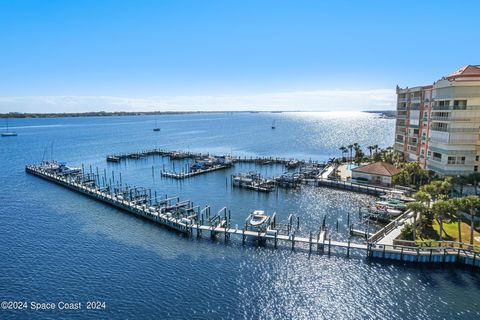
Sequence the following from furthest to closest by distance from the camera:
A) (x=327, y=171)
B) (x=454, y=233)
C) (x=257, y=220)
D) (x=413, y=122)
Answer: (x=327, y=171), (x=413, y=122), (x=257, y=220), (x=454, y=233)

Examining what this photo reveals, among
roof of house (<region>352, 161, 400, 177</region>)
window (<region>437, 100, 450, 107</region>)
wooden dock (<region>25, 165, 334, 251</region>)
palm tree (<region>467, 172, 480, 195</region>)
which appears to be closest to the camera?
wooden dock (<region>25, 165, 334, 251</region>)

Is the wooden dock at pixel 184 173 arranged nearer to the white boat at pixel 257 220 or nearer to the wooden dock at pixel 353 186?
the wooden dock at pixel 353 186

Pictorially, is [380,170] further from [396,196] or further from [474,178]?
[474,178]

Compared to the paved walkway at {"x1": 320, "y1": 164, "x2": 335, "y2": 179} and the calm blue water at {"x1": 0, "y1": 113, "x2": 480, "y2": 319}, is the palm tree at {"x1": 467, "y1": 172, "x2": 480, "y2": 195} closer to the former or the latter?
the calm blue water at {"x1": 0, "y1": 113, "x2": 480, "y2": 319}

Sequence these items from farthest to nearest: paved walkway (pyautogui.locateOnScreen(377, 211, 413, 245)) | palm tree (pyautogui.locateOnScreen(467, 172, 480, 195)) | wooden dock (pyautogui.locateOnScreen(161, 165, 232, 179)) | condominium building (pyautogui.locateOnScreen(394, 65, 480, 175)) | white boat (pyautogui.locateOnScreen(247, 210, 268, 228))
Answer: wooden dock (pyautogui.locateOnScreen(161, 165, 232, 179))
condominium building (pyautogui.locateOnScreen(394, 65, 480, 175))
palm tree (pyautogui.locateOnScreen(467, 172, 480, 195))
white boat (pyautogui.locateOnScreen(247, 210, 268, 228))
paved walkway (pyautogui.locateOnScreen(377, 211, 413, 245))

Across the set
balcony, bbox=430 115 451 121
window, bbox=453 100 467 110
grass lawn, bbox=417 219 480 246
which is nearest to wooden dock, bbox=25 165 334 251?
grass lawn, bbox=417 219 480 246

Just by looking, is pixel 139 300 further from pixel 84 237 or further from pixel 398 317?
pixel 398 317

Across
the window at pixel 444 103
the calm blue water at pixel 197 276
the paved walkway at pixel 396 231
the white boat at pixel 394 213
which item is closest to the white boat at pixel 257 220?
the calm blue water at pixel 197 276

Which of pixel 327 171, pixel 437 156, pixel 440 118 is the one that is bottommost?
pixel 327 171

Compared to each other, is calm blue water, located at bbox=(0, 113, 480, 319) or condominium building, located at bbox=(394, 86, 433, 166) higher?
condominium building, located at bbox=(394, 86, 433, 166)

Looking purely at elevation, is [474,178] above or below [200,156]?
above

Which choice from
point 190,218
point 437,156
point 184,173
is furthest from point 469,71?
point 184,173
